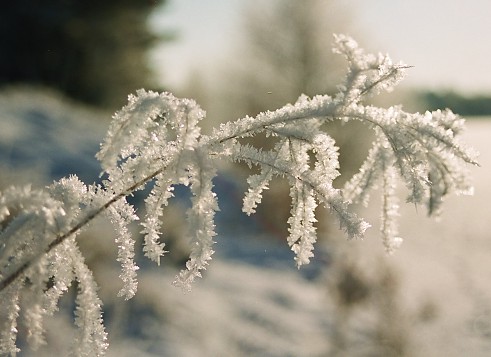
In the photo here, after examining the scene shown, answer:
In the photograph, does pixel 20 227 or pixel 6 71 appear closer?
pixel 20 227

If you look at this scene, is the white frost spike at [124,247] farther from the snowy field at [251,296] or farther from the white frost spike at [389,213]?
the snowy field at [251,296]

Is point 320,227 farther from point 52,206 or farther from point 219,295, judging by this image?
point 52,206

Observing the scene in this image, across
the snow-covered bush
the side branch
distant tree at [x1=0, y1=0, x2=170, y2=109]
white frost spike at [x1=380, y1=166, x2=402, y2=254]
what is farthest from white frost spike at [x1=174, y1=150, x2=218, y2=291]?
distant tree at [x1=0, y1=0, x2=170, y2=109]

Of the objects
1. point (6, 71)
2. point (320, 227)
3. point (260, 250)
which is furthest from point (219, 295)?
point (6, 71)

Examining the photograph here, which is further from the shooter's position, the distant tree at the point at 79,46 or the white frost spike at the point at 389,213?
the distant tree at the point at 79,46

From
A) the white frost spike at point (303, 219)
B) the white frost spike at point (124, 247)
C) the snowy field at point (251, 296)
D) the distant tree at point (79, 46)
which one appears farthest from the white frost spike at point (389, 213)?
the distant tree at point (79, 46)

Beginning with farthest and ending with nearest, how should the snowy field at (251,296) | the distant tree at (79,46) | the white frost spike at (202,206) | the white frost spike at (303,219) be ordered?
the distant tree at (79,46)
the snowy field at (251,296)
the white frost spike at (303,219)
the white frost spike at (202,206)
